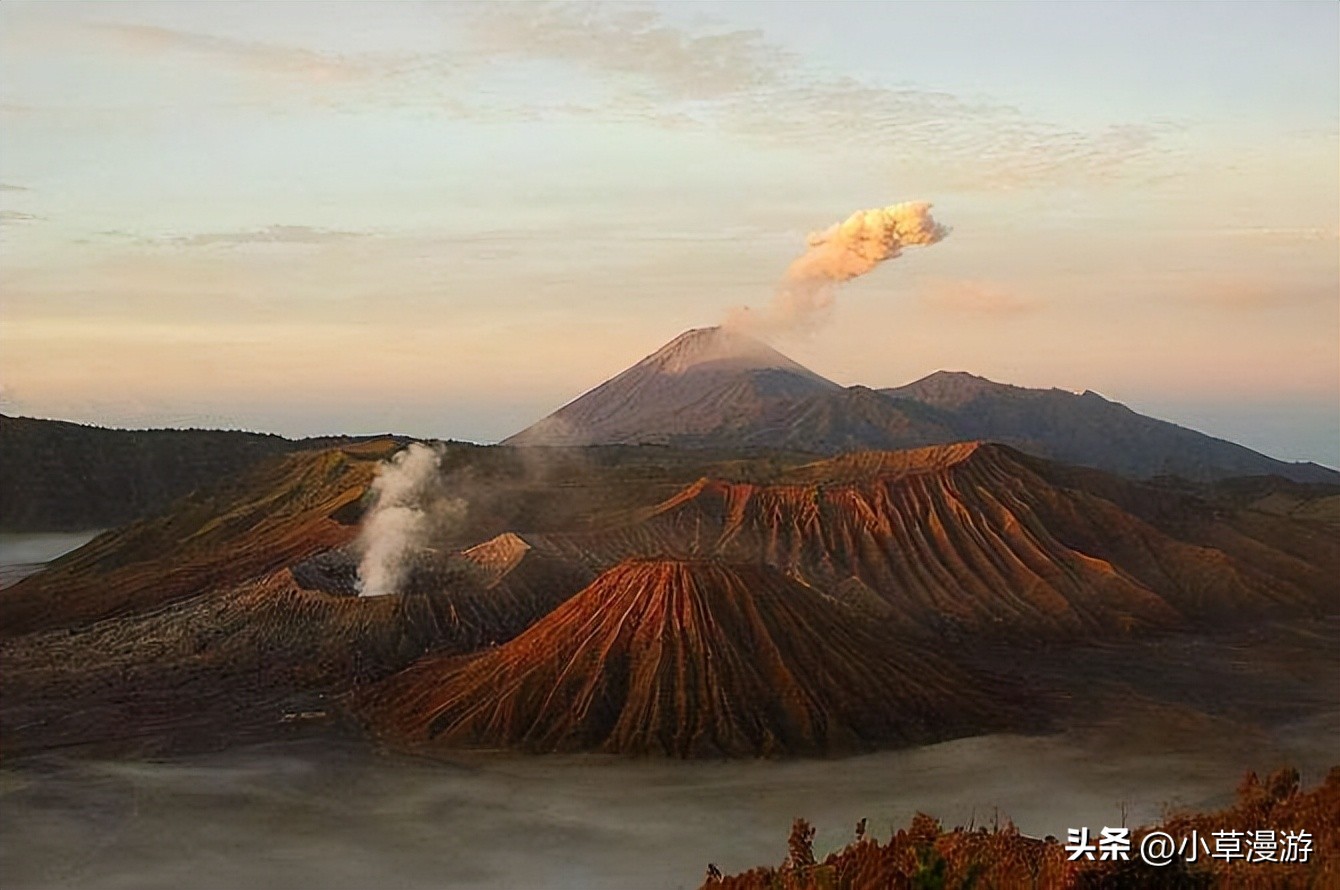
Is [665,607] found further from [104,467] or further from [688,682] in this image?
[104,467]

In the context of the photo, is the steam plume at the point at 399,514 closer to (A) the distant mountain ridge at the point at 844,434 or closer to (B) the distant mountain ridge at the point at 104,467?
(B) the distant mountain ridge at the point at 104,467

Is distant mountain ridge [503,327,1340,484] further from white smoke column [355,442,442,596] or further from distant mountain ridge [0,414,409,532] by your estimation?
white smoke column [355,442,442,596]

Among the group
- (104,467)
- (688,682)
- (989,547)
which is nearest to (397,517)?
(688,682)

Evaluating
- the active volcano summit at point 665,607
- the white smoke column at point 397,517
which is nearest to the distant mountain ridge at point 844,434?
the active volcano summit at point 665,607

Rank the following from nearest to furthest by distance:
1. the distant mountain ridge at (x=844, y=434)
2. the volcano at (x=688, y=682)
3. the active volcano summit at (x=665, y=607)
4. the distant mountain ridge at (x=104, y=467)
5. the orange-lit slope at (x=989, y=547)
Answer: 1. the volcano at (x=688, y=682)
2. the active volcano summit at (x=665, y=607)
3. the orange-lit slope at (x=989, y=547)
4. the distant mountain ridge at (x=104, y=467)
5. the distant mountain ridge at (x=844, y=434)

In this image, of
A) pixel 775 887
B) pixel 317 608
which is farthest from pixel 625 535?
pixel 775 887

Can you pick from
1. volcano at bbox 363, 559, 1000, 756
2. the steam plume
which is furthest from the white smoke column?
volcano at bbox 363, 559, 1000, 756

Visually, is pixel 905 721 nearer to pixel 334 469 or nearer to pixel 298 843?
pixel 298 843
